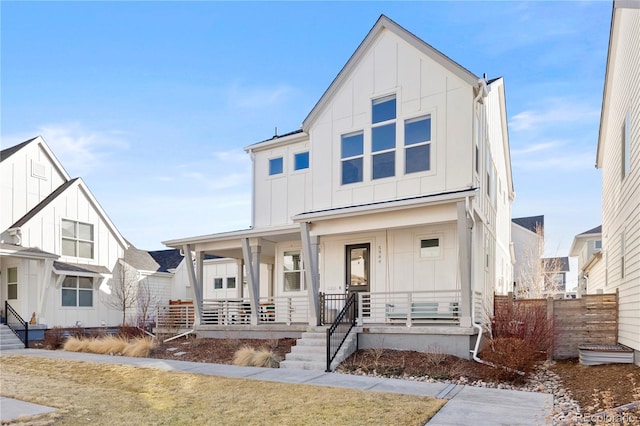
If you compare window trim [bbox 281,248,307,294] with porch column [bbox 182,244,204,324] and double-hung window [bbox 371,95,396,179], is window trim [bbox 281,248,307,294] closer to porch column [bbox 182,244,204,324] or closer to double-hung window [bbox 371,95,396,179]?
porch column [bbox 182,244,204,324]

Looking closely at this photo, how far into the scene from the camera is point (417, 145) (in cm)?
1325

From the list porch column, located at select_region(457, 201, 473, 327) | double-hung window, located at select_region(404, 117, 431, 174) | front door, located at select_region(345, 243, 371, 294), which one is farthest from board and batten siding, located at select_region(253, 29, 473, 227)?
porch column, located at select_region(457, 201, 473, 327)

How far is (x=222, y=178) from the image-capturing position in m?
21.2

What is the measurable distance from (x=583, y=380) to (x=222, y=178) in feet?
53.2

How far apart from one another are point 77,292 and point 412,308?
1741 centimetres

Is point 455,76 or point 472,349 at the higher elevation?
point 455,76

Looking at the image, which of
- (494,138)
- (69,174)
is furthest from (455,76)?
(69,174)

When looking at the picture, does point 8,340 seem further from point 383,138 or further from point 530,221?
point 530,221

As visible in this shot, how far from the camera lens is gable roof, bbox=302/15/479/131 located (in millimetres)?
12586

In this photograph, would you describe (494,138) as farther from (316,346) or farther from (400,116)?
(316,346)

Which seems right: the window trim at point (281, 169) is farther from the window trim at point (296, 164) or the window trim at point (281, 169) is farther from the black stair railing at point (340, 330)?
the black stair railing at point (340, 330)

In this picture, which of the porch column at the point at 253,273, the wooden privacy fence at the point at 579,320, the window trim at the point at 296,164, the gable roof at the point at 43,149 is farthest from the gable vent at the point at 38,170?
the wooden privacy fence at the point at 579,320

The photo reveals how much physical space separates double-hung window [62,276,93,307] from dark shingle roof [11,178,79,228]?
3.36m

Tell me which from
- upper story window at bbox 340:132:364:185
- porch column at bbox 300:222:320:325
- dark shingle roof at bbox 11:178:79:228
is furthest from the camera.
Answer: dark shingle roof at bbox 11:178:79:228
